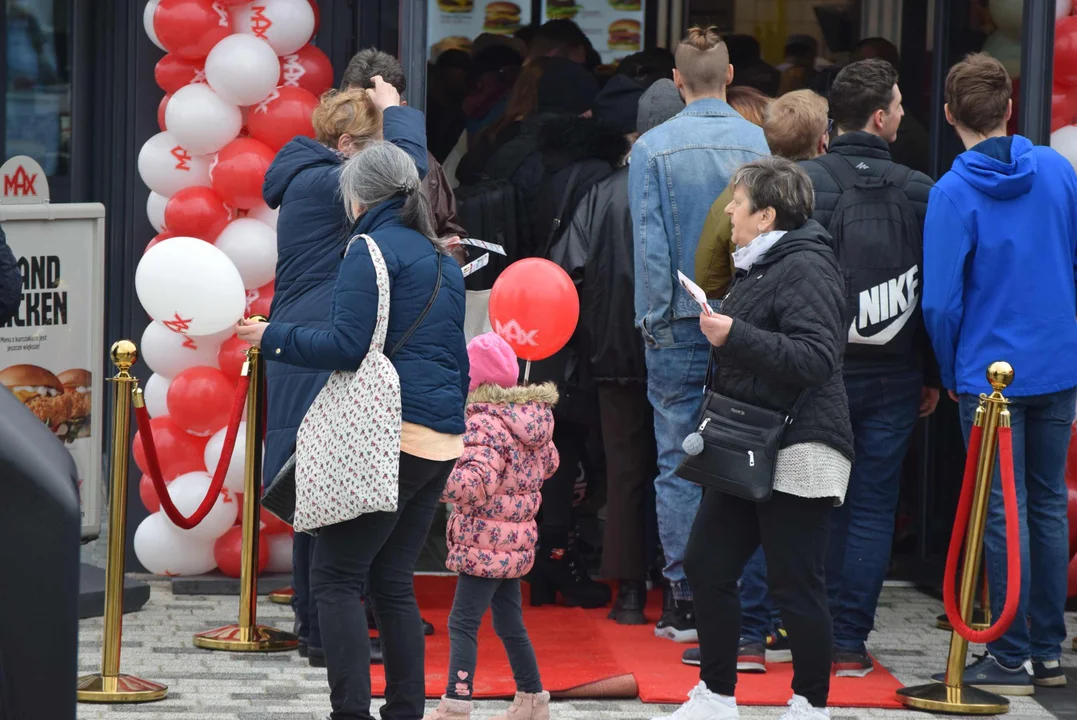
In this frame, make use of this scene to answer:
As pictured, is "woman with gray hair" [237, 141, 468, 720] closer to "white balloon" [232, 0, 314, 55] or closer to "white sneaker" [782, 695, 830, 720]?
"white sneaker" [782, 695, 830, 720]

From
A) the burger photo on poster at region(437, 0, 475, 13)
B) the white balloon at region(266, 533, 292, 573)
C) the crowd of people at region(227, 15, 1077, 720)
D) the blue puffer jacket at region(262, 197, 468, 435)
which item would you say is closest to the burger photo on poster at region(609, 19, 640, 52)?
the burger photo on poster at region(437, 0, 475, 13)

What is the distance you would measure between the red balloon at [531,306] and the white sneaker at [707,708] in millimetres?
1316

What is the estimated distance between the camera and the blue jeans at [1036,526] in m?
5.74

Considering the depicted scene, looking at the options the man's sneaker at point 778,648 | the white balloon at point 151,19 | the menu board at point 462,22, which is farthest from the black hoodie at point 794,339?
the menu board at point 462,22

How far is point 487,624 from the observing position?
659 cm

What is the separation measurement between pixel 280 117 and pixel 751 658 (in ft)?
9.19

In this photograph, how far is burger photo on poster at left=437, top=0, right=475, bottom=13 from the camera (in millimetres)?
8765

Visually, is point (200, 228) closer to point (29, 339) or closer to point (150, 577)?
point (29, 339)

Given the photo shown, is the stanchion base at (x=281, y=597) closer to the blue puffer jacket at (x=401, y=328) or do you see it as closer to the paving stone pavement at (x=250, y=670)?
the paving stone pavement at (x=250, y=670)

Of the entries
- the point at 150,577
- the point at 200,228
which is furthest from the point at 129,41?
the point at 150,577

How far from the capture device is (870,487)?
589cm

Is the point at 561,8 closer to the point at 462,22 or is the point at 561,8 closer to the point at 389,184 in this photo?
the point at 462,22

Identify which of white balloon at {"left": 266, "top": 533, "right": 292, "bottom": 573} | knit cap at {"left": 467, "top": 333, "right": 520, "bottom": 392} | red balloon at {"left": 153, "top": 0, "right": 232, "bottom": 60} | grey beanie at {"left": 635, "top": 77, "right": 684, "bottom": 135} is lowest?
white balloon at {"left": 266, "top": 533, "right": 292, "bottom": 573}

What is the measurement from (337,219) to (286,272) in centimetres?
25
